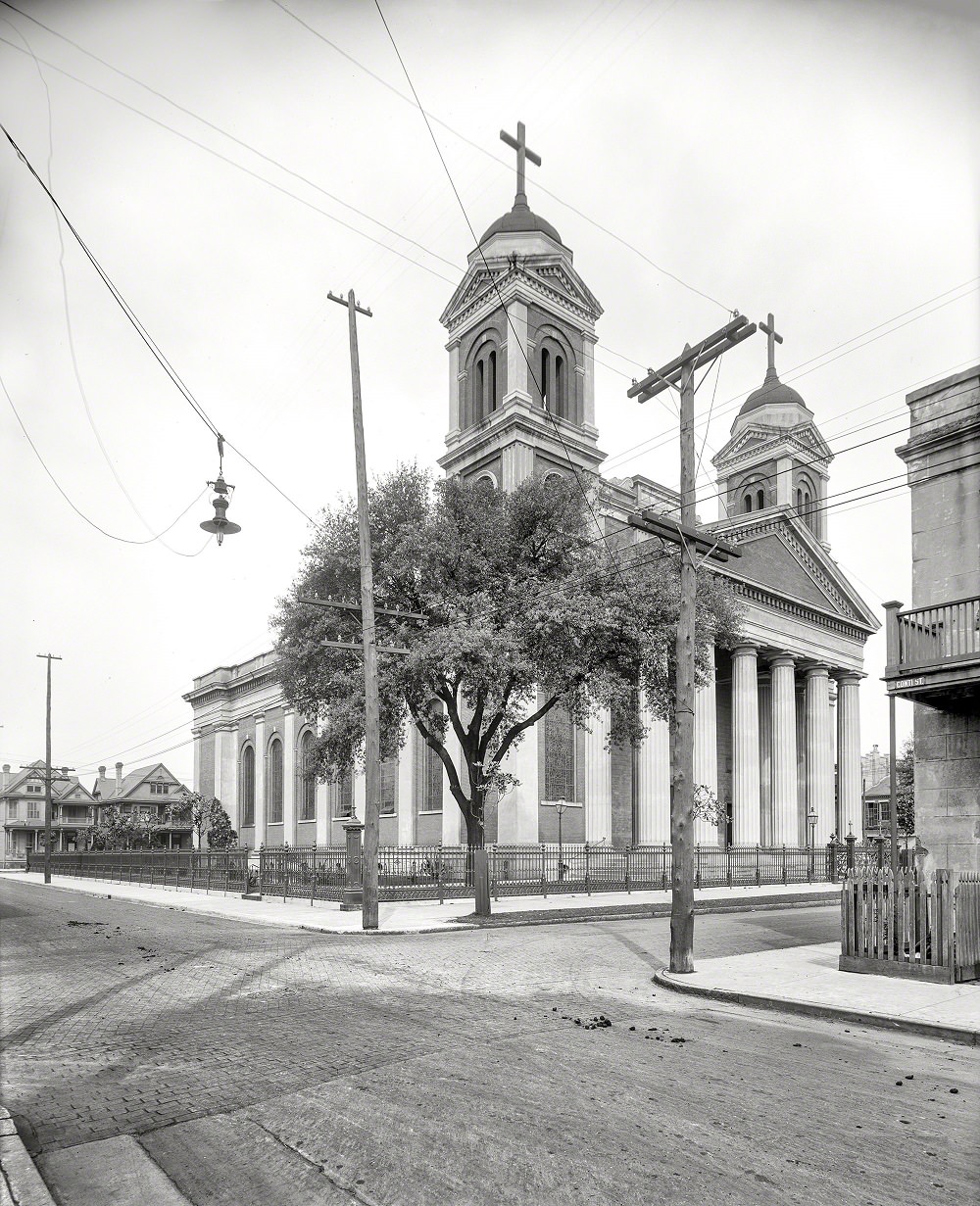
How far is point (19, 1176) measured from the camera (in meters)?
4.96

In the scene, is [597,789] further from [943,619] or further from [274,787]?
[274,787]

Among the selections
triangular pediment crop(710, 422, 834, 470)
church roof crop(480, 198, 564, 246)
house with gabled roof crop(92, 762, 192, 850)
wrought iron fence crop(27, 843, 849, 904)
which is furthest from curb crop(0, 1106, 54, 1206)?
house with gabled roof crop(92, 762, 192, 850)

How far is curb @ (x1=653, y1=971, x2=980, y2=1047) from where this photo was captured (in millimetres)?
8805

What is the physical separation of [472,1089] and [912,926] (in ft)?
25.2

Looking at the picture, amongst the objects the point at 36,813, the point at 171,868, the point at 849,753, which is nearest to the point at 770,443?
the point at 849,753

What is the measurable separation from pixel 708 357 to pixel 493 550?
41.9 feet

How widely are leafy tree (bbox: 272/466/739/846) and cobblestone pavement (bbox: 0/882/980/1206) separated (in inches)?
481

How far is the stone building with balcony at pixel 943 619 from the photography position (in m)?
15.7

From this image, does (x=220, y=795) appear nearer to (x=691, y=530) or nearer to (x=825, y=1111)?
(x=691, y=530)

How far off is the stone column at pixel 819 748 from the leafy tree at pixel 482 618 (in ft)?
80.9

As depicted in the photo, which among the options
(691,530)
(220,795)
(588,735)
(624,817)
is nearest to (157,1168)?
(691,530)

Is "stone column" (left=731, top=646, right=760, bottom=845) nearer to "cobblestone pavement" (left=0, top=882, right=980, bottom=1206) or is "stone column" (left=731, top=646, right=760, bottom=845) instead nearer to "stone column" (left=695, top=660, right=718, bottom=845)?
"stone column" (left=695, top=660, right=718, bottom=845)

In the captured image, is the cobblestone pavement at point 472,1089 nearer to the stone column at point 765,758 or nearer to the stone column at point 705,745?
the stone column at point 705,745

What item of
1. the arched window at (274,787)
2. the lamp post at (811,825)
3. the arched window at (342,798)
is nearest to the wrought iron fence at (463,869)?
the lamp post at (811,825)
